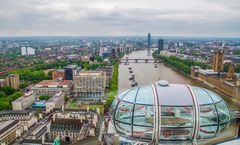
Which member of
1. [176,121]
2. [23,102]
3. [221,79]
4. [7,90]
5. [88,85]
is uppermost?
[176,121]

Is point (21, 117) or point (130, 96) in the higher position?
point (130, 96)

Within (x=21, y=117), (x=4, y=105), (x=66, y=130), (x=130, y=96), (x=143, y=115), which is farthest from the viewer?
(x=4, y=105)

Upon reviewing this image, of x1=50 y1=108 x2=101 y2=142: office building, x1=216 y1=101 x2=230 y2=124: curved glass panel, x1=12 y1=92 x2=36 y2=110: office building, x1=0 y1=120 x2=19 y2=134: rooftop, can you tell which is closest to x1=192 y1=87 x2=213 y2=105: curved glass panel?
x1=216 y1=101 x2=230 y2=124: curved glass panel

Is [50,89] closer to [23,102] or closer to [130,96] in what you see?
[23,102]

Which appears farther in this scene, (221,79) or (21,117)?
(221,79)

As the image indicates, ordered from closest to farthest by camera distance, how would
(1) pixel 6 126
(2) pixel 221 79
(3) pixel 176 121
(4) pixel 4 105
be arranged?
1. (3) pixel 176 121
2. (1) pixel 6 126
3. (4) pixel 4 105
4. (2) pixel 221 79

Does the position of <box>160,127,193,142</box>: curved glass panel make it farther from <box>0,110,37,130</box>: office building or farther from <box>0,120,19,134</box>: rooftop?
<box>0,110,37,130</box>: office building

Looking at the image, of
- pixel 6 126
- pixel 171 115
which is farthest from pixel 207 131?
pixel 6 126
